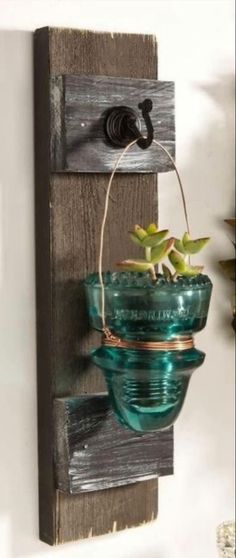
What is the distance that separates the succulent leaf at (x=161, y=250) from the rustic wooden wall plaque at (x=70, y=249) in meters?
0.07

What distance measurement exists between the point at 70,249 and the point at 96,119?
101 mm

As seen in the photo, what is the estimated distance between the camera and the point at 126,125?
92 centimetres

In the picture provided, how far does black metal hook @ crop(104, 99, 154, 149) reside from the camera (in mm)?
919

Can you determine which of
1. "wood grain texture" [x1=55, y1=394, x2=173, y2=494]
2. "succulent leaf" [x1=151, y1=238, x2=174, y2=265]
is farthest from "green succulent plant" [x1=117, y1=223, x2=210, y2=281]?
"wood grain texture" [x1=55, y1=394, x2=173, y2=494]

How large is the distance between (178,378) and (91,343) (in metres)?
0.08

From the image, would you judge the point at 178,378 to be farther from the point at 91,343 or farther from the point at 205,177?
the point at 205,177

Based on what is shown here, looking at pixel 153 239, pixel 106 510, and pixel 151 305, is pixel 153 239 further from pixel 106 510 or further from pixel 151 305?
pixel 106 510

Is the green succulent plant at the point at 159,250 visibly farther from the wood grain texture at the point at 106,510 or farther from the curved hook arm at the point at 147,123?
the wood grain texture at the point at 106,510

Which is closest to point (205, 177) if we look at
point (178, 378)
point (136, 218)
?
point (136, 218)

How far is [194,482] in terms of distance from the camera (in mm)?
1056

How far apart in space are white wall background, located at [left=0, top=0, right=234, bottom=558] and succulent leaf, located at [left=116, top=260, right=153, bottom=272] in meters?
0.09

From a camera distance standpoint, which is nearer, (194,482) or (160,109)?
(160,109)

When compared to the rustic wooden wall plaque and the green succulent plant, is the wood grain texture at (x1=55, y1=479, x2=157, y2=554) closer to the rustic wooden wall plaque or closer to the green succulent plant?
the rustic wooden wall plaque

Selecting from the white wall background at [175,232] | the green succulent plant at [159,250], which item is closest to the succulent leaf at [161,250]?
the green succulent plant at [159,250]
